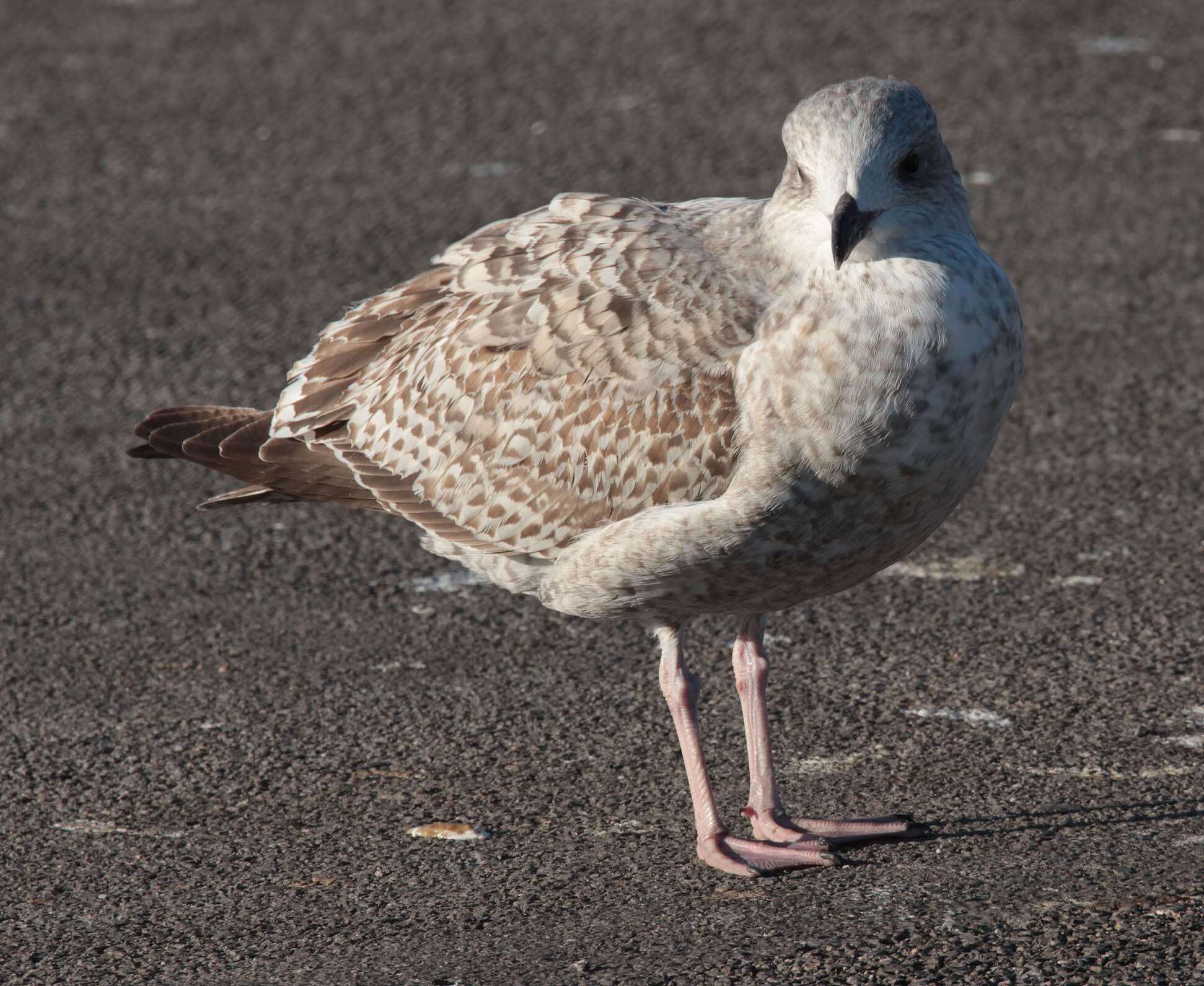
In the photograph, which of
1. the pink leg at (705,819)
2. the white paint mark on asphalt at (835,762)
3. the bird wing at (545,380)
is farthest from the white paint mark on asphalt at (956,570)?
the bird wing at (545,380)

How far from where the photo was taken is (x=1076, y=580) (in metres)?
5.67

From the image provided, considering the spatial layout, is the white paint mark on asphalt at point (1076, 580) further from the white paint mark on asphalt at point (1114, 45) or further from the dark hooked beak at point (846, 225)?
the white paint mark on asphalt at point (1114, 45)

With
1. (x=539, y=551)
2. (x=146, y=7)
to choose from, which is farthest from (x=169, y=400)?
(x=146, y=7)

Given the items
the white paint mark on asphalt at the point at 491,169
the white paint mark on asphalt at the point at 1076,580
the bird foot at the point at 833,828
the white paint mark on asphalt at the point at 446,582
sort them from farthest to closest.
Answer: the white paint mark on asphalt at the point at 491,169 → the white paint mark on asphalt at the point at 446,582 → the white paint mark on asphalt at the point at 1076,580 → the bird foot at the point at 833,828

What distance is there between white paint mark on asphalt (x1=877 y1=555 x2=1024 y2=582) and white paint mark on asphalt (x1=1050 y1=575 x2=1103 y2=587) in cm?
13

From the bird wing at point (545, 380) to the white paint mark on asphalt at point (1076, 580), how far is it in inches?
82.9

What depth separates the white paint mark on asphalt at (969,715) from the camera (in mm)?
4840

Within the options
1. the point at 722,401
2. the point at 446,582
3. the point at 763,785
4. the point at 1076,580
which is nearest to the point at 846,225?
the point at 722,401

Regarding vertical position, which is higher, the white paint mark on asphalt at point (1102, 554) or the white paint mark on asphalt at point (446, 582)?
the white paint mark on asphalt at point (1102, 554)

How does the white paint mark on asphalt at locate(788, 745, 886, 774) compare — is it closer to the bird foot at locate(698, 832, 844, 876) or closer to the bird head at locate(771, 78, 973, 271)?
the bird foot at locate(698, 832, 844, 876)

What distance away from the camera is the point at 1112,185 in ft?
29.2

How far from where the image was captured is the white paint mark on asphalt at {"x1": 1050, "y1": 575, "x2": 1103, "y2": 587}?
5.64 metres

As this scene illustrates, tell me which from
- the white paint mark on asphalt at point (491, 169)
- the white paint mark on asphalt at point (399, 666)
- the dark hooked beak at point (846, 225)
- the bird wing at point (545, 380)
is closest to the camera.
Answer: the dark hooked beak at point (846, 225)

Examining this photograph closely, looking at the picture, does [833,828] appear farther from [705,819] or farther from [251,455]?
[251,455]
